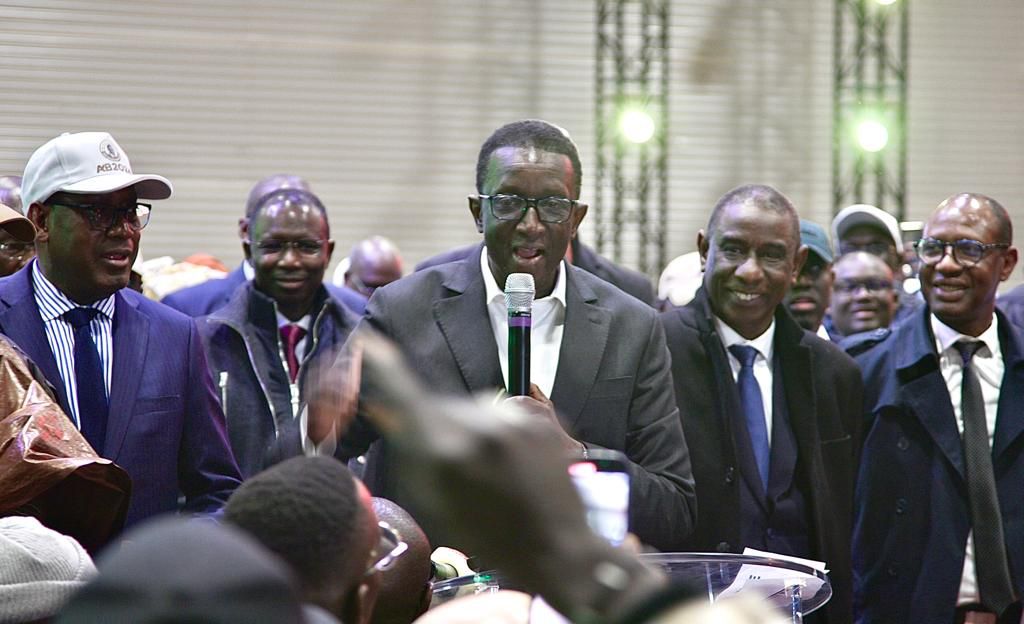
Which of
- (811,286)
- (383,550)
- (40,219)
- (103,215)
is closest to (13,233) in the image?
(40,219)

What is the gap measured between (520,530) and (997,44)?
11935 millimetres

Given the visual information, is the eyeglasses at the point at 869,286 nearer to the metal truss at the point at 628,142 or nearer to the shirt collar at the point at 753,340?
the shirt collar at the point at 753,340

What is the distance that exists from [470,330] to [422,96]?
25.5 feet

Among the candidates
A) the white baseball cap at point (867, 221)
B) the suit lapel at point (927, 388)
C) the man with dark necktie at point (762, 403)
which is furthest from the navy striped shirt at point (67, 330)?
the white baseball cap at point (867, 221)

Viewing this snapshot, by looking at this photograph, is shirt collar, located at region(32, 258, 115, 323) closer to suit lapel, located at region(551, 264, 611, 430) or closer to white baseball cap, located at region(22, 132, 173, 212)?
white baseball cap, located at region(22, 132, 173, 212)

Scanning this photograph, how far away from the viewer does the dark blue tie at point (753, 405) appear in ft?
14.8

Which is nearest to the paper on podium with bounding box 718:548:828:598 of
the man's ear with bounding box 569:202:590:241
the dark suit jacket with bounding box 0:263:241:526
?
the man's ear with bounding box 569:202:590:241

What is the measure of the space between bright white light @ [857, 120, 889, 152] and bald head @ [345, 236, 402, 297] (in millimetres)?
4529

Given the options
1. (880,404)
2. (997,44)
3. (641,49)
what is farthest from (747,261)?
(997,44)

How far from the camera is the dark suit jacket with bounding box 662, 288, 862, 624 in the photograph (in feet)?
14.3

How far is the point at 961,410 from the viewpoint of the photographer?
4.79m

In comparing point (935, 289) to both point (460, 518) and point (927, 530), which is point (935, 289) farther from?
point (460, 518)

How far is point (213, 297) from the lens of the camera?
6297 mm

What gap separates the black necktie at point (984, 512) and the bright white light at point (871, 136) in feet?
23.2
